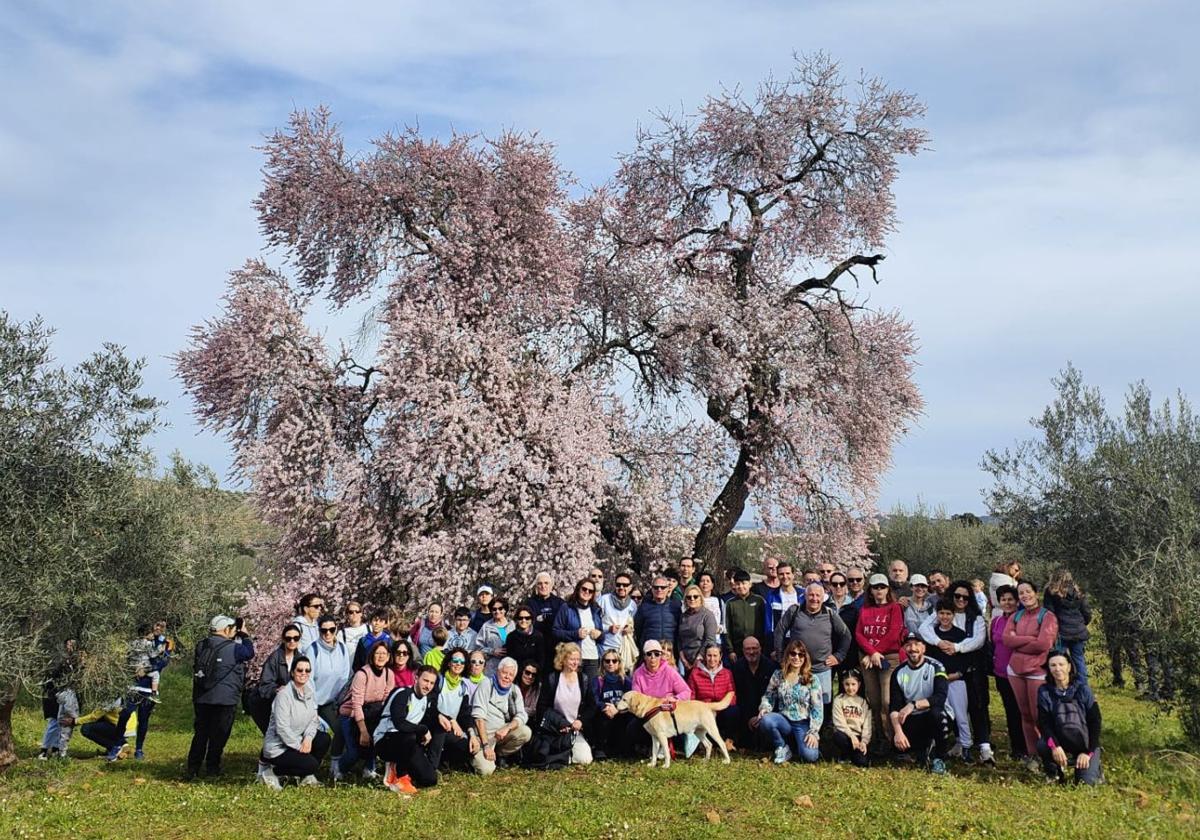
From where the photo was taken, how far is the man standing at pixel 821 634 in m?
12.9

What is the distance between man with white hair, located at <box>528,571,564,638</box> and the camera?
524 inches

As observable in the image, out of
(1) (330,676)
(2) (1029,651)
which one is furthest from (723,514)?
(1) (330,676)

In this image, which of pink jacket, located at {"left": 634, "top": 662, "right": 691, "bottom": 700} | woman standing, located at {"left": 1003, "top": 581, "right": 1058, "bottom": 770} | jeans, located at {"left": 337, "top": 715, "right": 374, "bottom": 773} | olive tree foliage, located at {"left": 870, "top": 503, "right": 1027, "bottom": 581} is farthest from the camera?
olive tree foliage, located at {"left": 870, "top": 503, "right": 1027, "bottom": 581}

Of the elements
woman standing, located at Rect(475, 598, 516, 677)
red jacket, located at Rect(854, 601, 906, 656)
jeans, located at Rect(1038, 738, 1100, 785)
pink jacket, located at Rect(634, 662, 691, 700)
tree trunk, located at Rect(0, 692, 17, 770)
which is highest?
red jacket, located at Rect(854, 601, 906, 656)

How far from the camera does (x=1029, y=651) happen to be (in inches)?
470

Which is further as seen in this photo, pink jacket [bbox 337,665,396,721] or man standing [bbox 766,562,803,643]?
man standing [bbox 766,562,803,643]

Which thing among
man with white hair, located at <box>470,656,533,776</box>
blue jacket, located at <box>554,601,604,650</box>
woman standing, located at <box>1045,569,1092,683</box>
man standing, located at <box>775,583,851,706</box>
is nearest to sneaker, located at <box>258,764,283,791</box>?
man with white hair, located at <box>470,656,533,776</box>

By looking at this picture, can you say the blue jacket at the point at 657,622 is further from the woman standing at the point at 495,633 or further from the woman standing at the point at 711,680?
the woman standing at the point at 495,633

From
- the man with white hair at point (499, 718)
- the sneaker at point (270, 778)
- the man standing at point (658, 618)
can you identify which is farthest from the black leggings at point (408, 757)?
the man standing at point (658, 618)

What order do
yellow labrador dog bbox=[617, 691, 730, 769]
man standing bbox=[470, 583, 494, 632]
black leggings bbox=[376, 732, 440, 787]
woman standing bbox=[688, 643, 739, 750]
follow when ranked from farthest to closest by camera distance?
man standing bbox=[470, 583, 494, 632] < woman standing bbox=[688, 643, 739, 750] < yellow labrador dog bbox=[617, 691, 730, 769] < black leggings bbox=[376, 732, 440, 787]

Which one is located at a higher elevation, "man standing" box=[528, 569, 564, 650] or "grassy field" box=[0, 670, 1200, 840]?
"man standing" box=[528, 569, 564, 650]

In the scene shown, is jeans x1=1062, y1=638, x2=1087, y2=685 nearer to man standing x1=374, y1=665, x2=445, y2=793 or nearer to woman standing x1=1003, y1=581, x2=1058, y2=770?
woman standing x1=1003, y1=581, x2=1058, y2=770

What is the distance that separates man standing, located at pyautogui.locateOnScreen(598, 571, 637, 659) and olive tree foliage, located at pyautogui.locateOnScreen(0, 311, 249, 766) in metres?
7.35

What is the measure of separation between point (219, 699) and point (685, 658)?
639cm
